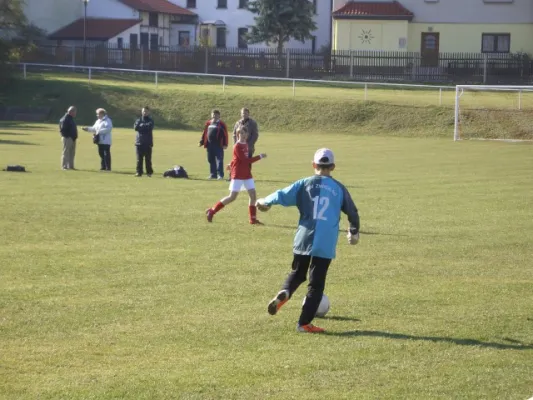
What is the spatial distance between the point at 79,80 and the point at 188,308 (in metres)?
48.7

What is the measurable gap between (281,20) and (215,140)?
44677mm

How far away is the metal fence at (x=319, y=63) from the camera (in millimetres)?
61656

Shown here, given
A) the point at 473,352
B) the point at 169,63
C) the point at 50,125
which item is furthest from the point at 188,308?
the point at 169,63

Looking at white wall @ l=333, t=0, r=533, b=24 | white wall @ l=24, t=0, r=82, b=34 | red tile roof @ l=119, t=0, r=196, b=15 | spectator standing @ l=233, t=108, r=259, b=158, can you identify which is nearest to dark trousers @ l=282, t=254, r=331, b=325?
spectator standing @ l=233, t=108, r=259, b=158

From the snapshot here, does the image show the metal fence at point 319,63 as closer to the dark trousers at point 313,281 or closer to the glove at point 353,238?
the glove at point 353,238

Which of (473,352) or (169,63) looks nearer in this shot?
(473,352)

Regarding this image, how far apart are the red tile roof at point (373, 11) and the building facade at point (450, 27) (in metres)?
0.07

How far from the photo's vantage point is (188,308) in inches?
429

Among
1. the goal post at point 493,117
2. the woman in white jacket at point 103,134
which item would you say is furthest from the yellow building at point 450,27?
the woman in white jacket at point 103,134

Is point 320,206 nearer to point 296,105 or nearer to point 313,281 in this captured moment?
point 313,281

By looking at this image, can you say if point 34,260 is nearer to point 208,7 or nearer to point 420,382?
point 420,382

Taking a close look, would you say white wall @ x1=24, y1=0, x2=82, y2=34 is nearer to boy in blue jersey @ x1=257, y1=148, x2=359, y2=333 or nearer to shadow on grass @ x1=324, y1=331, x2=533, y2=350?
boy in blue jersey @ x1=257, y1=148, x2=359, y2=333

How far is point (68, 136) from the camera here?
28875 mm

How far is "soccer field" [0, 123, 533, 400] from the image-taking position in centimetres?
816
